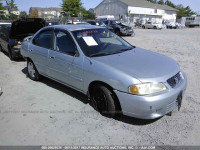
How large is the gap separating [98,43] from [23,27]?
551 cm

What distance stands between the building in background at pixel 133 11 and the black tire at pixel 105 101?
46.8 m

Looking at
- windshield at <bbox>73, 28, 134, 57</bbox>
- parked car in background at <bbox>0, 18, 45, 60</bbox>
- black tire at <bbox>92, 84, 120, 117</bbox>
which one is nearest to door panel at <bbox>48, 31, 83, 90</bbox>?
windshield at <bbox>73, 28, 134, 57</bbox>

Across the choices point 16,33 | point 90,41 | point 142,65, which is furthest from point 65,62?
point 16,33

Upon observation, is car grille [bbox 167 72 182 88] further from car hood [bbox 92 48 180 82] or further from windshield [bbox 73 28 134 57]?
windshield [bbox 73 28 134 57]

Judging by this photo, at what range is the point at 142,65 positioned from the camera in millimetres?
3156

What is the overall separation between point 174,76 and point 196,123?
2.93 ft

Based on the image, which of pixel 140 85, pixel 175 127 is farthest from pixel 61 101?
pixel 175 127

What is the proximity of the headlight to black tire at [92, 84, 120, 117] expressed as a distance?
0.44 metres

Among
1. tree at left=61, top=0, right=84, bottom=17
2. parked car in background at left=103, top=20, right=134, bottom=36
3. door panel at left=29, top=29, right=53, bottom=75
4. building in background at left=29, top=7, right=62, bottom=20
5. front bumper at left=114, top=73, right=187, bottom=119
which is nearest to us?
front bumper at left=114, top=73, right=187, bottom=119

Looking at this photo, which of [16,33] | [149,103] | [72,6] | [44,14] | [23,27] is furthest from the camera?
[44,14]

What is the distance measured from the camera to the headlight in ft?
8.88

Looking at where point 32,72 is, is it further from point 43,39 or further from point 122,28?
point 122,28

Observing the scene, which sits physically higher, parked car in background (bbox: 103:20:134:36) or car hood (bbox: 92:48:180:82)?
parked car in background (bbox: 103:20:134:36)

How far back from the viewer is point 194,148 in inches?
101
